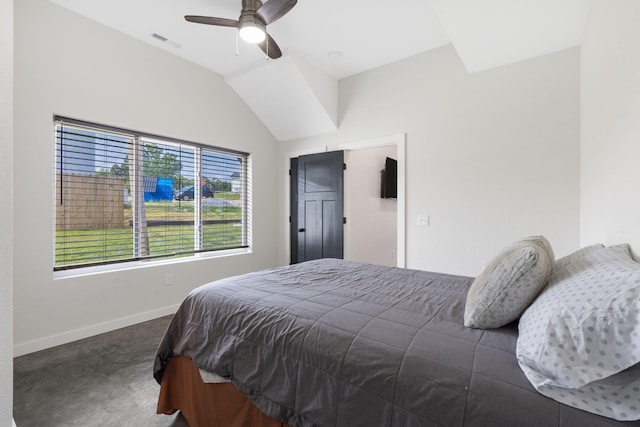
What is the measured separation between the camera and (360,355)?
1.03 m

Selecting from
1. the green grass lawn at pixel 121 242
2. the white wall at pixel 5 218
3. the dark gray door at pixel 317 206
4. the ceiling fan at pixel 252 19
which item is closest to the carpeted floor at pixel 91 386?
the white wall at pixel 5 218


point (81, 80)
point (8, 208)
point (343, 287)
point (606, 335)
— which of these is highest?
point (81, 80)

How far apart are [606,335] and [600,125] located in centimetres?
174

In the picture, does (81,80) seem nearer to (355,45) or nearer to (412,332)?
(355,45)

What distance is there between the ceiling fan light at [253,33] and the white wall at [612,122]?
6.96ft

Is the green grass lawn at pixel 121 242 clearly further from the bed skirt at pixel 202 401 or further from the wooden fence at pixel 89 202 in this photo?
the bed skirt at pixel 202 401

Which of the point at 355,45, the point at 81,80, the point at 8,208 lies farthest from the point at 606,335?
the point at 81,80

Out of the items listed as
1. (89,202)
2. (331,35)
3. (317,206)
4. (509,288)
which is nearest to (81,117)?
(89,202)

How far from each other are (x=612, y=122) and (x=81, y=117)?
394cm

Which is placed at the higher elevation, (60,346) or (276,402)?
(276,402)

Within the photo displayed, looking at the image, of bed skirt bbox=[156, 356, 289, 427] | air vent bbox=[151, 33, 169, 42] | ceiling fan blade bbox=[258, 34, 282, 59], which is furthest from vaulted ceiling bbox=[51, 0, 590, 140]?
bed skirt bbox=[156, 356, 289, 427]

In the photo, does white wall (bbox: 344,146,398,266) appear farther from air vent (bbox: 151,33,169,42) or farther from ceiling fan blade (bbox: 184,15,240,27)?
air vent (bbox: 151,33,169,42)

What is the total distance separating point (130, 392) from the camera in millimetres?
1932

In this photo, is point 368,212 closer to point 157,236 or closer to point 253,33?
point 157,236
